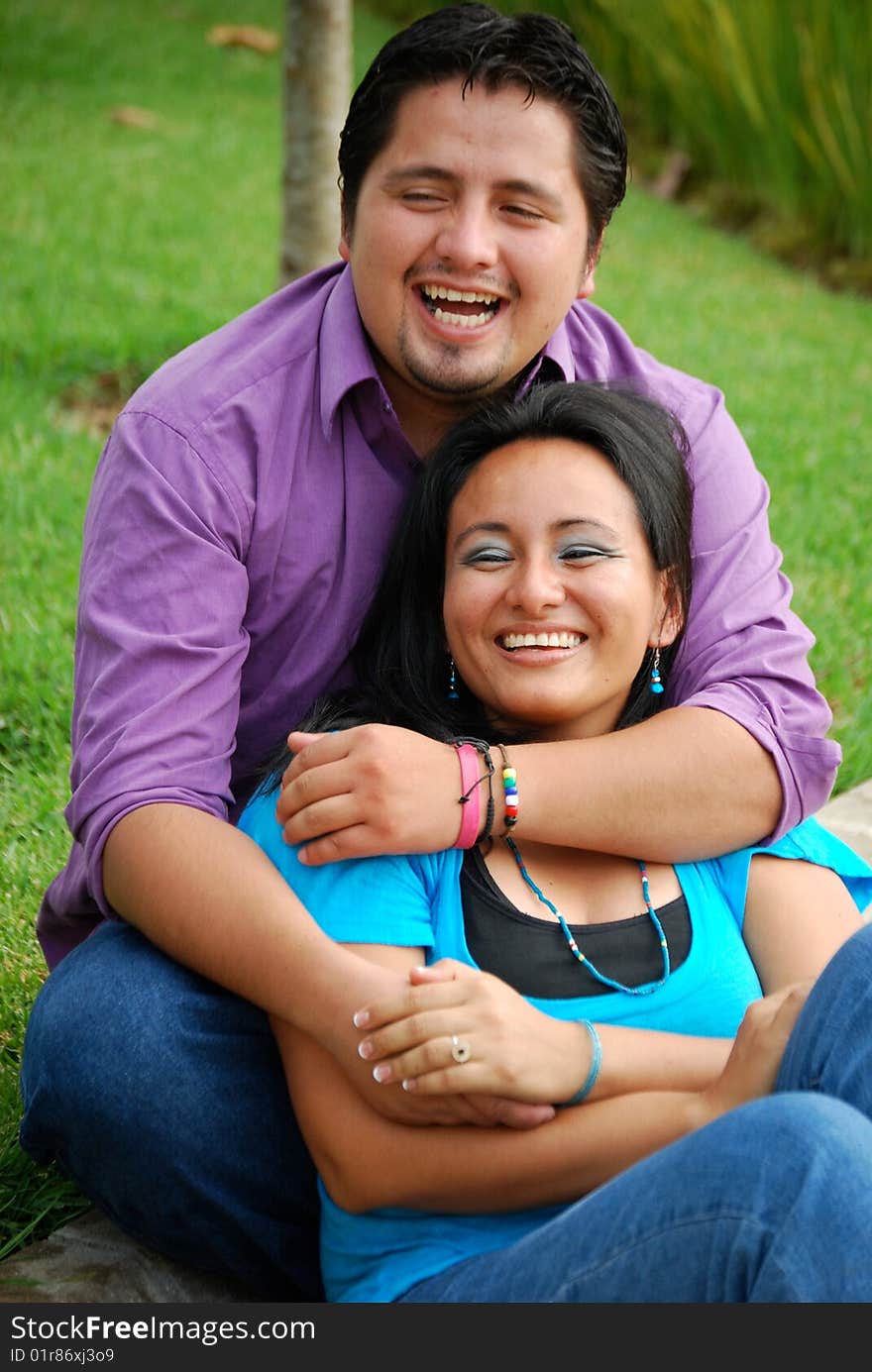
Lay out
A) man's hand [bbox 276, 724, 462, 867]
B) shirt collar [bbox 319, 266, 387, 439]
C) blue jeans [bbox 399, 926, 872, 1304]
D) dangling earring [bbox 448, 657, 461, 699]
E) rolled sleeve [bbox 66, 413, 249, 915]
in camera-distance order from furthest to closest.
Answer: shirt collar [bbox 319, 266, 387, 439], dangling earring [bbox 448, 657, 461, 699], rolled sleeve [bbox 66, 413, 249, 915], man's hand [bbox 276, 724, 462, 867], blue jeans [bbox 399, 926, 872, 1304]

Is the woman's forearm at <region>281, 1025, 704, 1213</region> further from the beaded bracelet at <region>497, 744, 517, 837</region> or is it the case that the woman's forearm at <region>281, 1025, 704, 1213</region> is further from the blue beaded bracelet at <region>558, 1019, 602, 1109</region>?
the beaded bracelet at <region>497, 744, 517, 837</region>

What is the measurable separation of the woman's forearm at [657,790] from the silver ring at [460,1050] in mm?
428

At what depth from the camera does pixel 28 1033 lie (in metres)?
2.47

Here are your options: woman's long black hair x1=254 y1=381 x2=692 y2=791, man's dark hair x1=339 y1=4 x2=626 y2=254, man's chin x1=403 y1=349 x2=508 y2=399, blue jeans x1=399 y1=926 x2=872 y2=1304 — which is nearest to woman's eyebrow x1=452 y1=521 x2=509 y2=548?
woman's long black hair x1=254 y1=381 x2=692 y2=791

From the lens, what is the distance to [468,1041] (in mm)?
2035

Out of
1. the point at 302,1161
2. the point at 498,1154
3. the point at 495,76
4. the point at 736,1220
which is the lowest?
the point at 302,1161

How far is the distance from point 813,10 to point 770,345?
2370 millimetres

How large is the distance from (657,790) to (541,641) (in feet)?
0.94

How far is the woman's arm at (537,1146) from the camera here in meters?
2.08

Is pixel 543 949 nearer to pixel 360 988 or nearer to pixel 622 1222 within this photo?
pixel 360 988

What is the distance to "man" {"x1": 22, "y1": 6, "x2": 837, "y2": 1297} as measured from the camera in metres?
2.31

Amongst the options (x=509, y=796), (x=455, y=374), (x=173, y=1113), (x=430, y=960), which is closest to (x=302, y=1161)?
(x=173, y=1113)

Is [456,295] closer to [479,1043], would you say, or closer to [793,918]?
[793,918]

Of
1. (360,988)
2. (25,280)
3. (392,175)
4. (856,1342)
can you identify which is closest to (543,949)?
(360,988)
